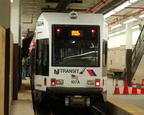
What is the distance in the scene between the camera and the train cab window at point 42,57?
1027cm

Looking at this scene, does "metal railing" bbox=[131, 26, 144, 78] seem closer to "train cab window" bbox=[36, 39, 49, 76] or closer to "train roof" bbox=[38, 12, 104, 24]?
"train roof" bbox=[38, 12, 104, 24]

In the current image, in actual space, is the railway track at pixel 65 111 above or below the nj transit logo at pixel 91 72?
below

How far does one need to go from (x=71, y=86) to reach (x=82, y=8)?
34.7 ft

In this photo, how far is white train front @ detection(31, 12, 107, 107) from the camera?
10.2 meters

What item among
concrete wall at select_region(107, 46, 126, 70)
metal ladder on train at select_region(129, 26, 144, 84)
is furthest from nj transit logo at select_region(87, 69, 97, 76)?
concrete wall at select_region(107, 46, 126, 70)

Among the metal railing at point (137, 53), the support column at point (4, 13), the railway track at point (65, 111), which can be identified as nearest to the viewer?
the support column at point (4, 13)

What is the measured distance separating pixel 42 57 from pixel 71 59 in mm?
1002

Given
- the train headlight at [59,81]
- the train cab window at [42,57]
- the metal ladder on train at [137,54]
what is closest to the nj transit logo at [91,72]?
the train headlight at [59,81]

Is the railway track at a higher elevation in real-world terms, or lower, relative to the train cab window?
lower

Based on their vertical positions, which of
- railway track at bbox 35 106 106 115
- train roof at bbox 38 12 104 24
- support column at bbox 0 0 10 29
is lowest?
railway track at bbox 35 106 106 115

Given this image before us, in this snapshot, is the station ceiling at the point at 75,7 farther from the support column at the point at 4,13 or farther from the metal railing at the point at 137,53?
the support column at the point at 4,13

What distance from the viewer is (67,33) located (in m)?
10.5

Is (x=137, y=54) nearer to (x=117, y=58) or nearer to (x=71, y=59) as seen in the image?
(x=117, y=58)

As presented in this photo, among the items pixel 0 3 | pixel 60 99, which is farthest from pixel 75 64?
pixel 0 3
